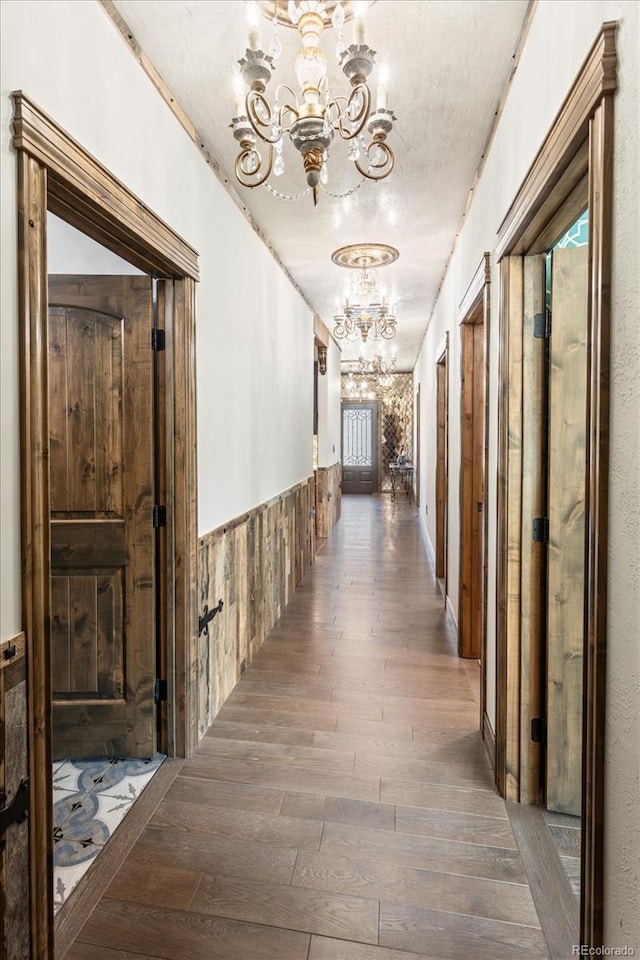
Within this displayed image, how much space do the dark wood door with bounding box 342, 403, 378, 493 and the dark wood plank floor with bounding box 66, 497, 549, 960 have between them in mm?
10003

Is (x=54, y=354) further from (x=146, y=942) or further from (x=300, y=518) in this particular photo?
(x=300, y=518)

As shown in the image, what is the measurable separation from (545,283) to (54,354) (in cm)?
205

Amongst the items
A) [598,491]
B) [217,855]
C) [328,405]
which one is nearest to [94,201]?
[598,491]

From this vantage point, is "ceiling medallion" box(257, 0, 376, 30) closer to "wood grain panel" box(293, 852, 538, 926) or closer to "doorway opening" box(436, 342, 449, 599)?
"wood grain panel" box(293, 852, 538, 926)

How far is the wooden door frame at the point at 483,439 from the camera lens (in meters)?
2.43

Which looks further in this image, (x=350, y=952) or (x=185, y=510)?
(x=185, y=510)

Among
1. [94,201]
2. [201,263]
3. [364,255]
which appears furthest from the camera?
[364,255]

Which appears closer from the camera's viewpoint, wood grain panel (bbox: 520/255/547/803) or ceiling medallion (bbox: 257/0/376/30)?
ceiling medallion (bbox: 257/0/376/30)

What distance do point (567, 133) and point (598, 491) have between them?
89 centimetres

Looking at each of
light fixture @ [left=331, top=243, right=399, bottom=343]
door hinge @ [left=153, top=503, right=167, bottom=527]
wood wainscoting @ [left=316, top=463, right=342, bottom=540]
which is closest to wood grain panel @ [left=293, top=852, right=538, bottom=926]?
door hinge @ [left=153, top=503, right=167, bottom=527]

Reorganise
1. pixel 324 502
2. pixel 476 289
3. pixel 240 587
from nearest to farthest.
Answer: pixel 476 289
pixel 240 587
pixel 324 502

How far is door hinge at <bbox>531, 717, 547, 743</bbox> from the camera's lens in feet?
6.66

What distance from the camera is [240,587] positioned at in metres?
3.20

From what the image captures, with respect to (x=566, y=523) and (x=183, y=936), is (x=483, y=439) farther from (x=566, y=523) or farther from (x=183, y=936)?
(x=183, y=936)
